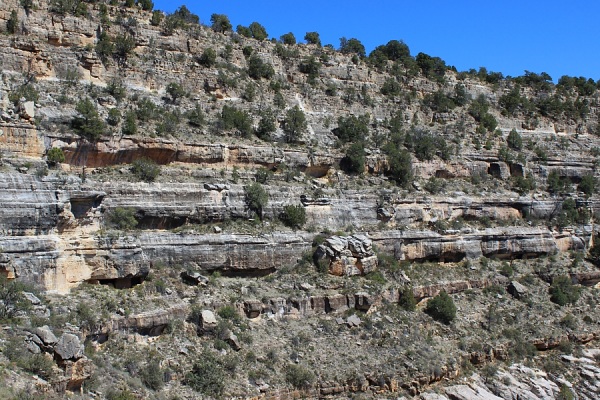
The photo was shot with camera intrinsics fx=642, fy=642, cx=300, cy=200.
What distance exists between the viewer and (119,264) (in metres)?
32.7

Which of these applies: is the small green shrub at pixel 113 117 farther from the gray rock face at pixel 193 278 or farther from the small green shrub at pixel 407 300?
the small green shrub at pixel 407 300

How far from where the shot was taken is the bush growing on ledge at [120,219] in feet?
114

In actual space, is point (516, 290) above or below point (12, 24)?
below

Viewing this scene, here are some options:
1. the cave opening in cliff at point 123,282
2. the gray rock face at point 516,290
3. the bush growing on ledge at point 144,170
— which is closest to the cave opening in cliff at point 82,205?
the cave opening in cliff at point 123,282

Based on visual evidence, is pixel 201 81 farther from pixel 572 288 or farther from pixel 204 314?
pixel 572 288

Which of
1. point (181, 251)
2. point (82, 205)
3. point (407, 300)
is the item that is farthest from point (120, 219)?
point (407, 300)

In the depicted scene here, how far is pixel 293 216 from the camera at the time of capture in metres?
41.7

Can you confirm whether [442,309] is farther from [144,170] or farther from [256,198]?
[144,170]

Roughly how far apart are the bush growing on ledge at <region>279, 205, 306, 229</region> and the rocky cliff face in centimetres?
15

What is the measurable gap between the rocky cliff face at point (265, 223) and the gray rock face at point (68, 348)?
224 mm

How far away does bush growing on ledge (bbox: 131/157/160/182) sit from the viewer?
3819cm

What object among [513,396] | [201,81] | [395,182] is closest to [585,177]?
[395,182]

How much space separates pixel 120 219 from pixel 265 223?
9.61 m

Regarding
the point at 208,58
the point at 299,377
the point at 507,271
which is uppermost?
the point at 208,58
